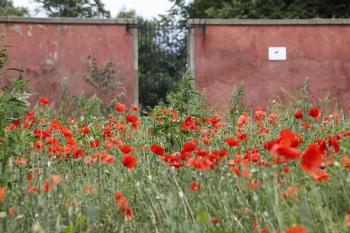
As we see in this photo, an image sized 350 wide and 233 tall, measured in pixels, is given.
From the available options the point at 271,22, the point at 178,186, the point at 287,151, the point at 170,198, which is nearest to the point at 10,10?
the point at 271,22

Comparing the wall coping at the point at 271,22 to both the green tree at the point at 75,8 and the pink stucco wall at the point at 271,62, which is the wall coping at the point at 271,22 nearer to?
the pink stucco wall at the point at 271,62

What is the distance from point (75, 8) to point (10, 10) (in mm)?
5555

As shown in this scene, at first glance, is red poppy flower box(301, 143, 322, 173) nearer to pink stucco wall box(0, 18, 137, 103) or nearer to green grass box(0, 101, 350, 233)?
green grass box(0, 101, 350, 233)

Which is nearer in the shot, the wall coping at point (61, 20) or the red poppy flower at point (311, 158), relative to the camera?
the red poppy flower at point (311, 158)

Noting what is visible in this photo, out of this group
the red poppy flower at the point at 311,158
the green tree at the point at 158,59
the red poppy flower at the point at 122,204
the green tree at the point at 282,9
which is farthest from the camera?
the green tree at the point at 282,9

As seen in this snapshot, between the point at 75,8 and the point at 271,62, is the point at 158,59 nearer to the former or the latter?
the point at 271,62

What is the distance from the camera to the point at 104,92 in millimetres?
12906

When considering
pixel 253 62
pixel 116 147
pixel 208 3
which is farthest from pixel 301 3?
pixel 116 147

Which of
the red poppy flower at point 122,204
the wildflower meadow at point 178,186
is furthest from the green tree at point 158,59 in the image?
the red poppy flower at point 122,204

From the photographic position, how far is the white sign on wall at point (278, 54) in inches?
547

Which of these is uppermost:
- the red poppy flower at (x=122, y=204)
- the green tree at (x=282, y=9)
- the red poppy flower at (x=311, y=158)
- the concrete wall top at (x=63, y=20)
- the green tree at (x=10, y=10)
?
the green tree at (x=10, y=10)

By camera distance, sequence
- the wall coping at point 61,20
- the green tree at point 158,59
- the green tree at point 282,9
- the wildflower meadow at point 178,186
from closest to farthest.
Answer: the wildflower meadow at point 178,186
the wall coping at point 61,20
the green tree at point 158,59
the green tree at point 282,9

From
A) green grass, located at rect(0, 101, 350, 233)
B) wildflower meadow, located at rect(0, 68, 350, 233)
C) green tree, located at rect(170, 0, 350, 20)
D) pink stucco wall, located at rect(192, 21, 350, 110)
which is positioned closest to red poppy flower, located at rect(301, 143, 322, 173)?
wildflower meadow, located at rect(0, 68, 350, 233)

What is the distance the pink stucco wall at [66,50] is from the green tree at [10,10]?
2044 centimetres
